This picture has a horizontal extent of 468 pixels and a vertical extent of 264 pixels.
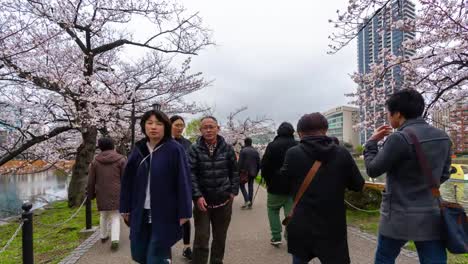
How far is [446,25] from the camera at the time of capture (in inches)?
235

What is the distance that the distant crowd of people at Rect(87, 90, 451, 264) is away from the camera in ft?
6.93

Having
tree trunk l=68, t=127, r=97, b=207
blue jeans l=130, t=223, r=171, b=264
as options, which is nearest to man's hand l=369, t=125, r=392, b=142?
blue jeans l=130, t=223, r=171, b=264

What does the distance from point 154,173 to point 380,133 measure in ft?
6.11

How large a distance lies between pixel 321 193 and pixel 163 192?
4.28 ft

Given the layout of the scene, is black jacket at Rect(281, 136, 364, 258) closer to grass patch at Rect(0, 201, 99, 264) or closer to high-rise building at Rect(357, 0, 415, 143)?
grass patch at Rect(0, 201, 99, 264)

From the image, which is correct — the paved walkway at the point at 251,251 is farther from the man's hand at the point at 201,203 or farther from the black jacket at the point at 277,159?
the man's hand at the point at 201,203

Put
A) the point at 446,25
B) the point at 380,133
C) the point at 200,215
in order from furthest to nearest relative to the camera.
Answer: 1. the point at 446,25
2. the point at 200,215
3. the point at 380,133

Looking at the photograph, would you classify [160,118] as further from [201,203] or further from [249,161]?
[249,161]

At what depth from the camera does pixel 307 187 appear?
7.32 ft

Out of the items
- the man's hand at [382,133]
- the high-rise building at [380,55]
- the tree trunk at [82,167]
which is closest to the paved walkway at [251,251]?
the man's hand at [382,133]

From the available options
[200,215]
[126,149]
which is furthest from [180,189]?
[126,149]

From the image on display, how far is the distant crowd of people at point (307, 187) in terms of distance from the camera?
2.11 meters

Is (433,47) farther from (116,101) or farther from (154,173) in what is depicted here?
(116,101)

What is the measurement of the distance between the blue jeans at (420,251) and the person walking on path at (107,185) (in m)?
3.92
